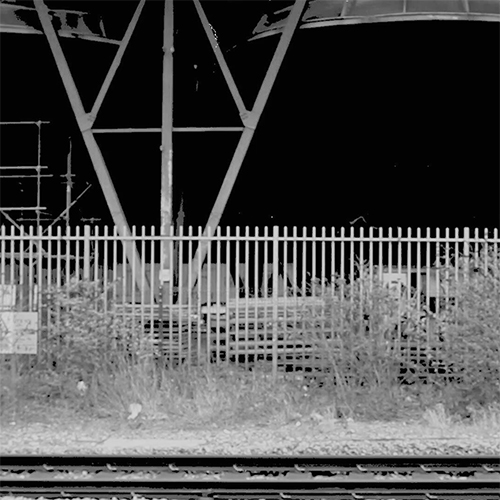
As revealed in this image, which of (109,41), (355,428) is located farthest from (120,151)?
(355,428)

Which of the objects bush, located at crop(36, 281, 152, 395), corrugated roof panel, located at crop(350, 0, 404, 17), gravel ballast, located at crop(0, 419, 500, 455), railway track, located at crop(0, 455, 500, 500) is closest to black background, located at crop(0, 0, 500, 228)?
corrugated roof panel, located at crop(350, 0, 404, 17)

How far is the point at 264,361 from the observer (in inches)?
454

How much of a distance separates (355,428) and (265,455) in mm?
2251

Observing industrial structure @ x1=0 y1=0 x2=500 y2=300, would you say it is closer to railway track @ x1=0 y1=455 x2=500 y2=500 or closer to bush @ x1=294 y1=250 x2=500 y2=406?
bush @ x1=294 y1=250 x2=500 y2=406

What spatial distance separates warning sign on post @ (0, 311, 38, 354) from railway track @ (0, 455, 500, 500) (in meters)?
2.92

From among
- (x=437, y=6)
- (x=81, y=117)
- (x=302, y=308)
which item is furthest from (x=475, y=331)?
(x=81, y=117)

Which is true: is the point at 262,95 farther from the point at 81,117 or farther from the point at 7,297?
the point at 7,297

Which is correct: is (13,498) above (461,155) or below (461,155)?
below

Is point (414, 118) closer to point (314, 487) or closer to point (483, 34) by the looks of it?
point (483, 34)

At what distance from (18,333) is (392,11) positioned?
9.47 metres

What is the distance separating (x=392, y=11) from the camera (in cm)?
1446

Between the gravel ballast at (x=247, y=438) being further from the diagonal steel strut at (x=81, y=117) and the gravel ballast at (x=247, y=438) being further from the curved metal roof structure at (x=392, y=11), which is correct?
the curved metal roof structure at (x=392, y=11)

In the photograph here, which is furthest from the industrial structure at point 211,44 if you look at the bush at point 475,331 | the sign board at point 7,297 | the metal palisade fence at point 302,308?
the bush at point 475,331

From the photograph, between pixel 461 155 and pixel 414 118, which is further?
pixel 461 155
